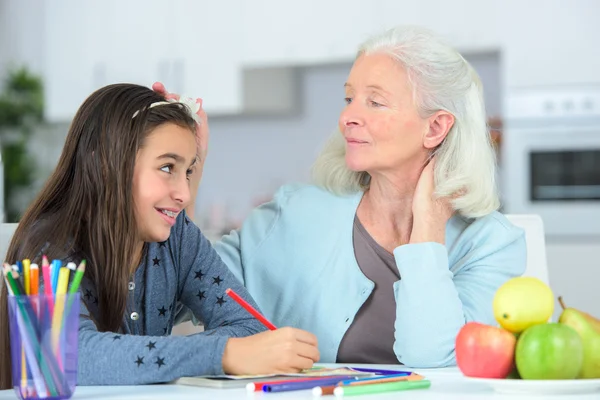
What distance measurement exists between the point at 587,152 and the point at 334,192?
2228 mm

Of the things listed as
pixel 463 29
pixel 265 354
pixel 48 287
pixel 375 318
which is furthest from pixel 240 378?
pixel 463 29

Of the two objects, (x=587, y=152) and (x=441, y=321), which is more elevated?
(x=587, y=152)

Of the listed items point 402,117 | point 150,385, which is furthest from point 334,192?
point 150,385

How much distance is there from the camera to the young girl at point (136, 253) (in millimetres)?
1326

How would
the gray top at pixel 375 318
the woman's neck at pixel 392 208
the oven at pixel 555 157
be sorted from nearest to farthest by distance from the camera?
the gray top at pixel 375 318 → the woman's neck at pixel 392 208 → the oven at pixel 555 157

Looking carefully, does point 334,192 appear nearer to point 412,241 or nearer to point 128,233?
point 412,241

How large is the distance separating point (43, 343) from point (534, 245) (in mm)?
1273

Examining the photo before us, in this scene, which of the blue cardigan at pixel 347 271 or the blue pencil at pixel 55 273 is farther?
the blue cardigan at pixel 347 271

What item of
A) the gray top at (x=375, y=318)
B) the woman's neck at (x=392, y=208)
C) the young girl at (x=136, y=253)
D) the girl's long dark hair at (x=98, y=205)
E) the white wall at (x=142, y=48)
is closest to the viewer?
the young girl at (x=136, y=253)

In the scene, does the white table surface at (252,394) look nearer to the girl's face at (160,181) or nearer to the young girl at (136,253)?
the young girl at (136,253)

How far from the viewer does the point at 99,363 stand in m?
1.32

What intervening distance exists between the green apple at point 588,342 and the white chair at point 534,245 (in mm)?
840

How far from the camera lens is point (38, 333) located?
1.09 m

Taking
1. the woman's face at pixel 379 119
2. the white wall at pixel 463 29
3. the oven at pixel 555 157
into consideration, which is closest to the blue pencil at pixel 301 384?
the woman's face at pixel 379 119
